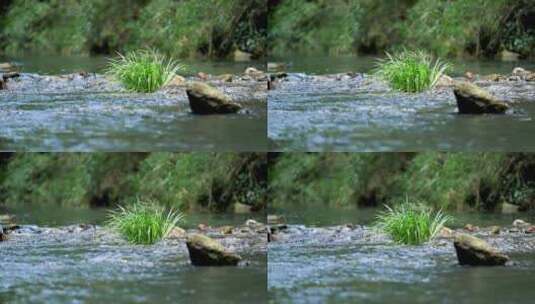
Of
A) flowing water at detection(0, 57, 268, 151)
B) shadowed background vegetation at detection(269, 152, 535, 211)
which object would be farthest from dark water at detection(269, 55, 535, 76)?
shadowed background vegetation at detection(269, 152, 535, 211)

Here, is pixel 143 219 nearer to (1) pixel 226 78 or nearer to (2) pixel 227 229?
(2) pixel 227 229

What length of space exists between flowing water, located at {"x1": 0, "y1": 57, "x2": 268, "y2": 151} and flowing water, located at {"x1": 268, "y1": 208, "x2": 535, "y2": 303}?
0.53 m

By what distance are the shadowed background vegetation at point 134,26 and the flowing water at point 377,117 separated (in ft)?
1.16

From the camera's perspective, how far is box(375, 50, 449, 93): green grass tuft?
16.9 ft

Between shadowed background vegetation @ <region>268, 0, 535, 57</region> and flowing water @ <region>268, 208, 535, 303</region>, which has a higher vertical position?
shadowed background vegetation @ <region>268, 0, 535, 57</region>

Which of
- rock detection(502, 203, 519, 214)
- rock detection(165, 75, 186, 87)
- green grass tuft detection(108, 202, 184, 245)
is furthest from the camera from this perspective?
rock detection(502, 203, 519, 214)

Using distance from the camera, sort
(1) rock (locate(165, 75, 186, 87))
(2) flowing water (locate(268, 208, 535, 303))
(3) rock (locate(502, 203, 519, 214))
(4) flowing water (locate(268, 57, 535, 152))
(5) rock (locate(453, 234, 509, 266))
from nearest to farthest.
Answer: (2) flowing water (locate(268, 208, 535, 303)), (4) flowing water (locate(268, 57, 535, 152)), (5) rock (locate(453, 234, 509, 266)), (1) rock (locate(165, 75, 186, 87)), (3) rock (locate(502, 203, 519, 214))

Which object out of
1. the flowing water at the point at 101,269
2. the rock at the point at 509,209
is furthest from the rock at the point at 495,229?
the flowing water at the point at 101,269

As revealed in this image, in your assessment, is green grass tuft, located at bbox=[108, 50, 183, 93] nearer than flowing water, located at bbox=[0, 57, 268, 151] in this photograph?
No

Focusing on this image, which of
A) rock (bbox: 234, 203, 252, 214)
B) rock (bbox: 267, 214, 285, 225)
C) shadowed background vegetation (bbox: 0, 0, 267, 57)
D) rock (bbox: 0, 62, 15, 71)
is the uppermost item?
shadowed background vegetation (bbox: 0, 0, 267, 57)

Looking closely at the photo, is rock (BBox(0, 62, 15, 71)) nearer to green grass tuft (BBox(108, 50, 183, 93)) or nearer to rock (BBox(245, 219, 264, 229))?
green grass tuft (BBox(108, 50, 183, 93))

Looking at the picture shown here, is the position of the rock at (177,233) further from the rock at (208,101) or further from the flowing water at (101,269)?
the rock at (208,101)

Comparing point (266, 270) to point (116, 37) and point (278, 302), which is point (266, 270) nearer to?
point (278, 302)

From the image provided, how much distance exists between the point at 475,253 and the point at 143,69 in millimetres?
2026
